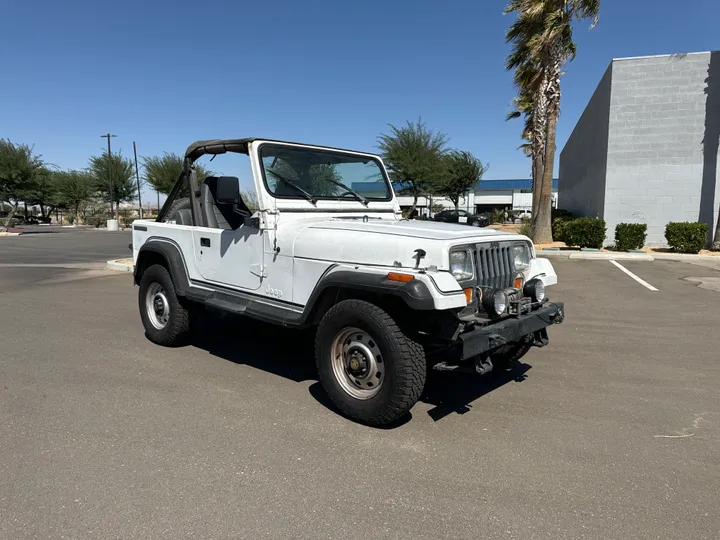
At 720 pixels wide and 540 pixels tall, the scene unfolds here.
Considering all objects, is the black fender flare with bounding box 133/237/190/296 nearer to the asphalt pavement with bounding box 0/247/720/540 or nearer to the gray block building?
the asphalt pavement with bounding box 0/247/720/540

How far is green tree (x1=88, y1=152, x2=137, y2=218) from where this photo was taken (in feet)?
137

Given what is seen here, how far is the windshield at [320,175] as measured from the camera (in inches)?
179

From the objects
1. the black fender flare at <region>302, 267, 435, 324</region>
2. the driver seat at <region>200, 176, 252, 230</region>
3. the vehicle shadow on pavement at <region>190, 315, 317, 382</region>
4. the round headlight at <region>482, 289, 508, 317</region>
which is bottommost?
the vehicle shadow on pavement at <region>190, 315, 317, 382</region>

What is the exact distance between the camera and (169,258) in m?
5.26

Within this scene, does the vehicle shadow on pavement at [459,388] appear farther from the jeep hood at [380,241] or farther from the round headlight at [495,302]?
the jeep hood at [380,241]

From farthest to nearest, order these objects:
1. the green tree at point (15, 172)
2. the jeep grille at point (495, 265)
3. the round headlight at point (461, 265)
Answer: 1. the green tree at point (15, 172)
2. the jeep grille at point (495, 265)
3. the round headlight at point (461, 265)

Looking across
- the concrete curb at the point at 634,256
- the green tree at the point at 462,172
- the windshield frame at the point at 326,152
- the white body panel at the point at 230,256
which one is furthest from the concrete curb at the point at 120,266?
the green tree at the point at 462,172

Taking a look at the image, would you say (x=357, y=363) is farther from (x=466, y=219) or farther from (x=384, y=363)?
(x=466, y=219)

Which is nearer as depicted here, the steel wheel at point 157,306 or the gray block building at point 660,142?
the steel wheel at point 157,306

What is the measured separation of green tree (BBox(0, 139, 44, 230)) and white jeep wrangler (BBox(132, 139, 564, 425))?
1311 inches

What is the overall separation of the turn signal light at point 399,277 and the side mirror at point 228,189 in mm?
1839

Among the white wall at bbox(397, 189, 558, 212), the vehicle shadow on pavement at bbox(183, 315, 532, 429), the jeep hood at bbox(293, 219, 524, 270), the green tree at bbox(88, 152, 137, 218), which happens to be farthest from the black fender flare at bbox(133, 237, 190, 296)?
the white wall at bbox(397, 189, 558, 212)

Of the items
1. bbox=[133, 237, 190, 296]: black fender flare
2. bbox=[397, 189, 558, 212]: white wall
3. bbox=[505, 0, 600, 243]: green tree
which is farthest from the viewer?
bbox=[397, 189, 558, 212]: white wall

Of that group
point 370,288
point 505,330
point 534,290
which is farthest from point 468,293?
point 534,290
